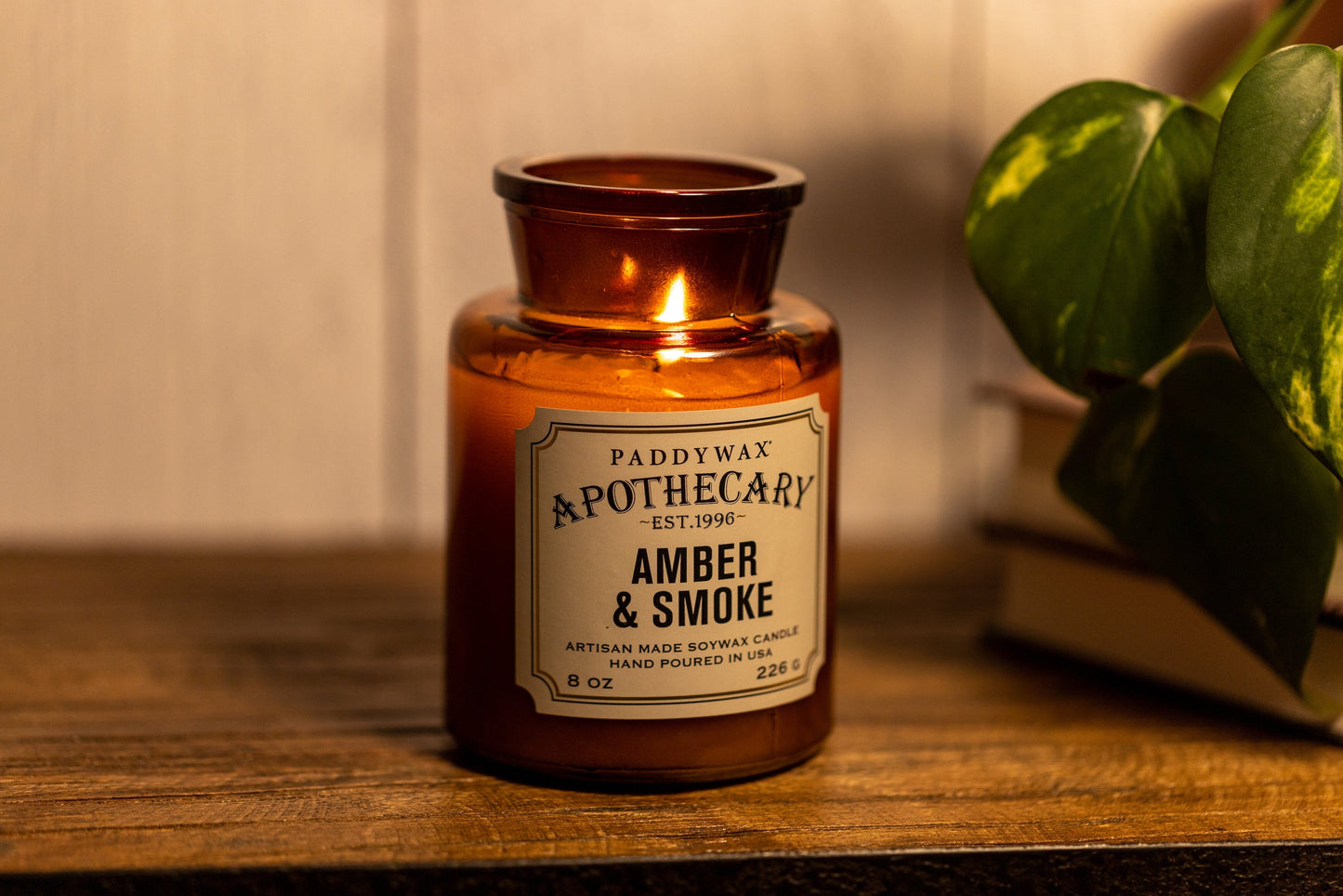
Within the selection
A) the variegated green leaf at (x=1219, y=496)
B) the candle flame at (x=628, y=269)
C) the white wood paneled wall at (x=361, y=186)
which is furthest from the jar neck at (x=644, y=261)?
the white wood paneled wall at (x=361, y=186)

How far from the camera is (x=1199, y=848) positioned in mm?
506

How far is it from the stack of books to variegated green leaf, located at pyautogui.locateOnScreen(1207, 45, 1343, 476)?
0.51ft

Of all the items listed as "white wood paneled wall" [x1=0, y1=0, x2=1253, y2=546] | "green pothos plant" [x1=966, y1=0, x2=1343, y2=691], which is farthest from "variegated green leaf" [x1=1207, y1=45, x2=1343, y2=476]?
"white wood paneled wall" [x1=0, y1=0, x2=1253, y2=546]

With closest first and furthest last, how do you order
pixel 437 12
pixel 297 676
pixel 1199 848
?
1. pixel 1199 848
2. pixel 297 676
3. pixel 437 12

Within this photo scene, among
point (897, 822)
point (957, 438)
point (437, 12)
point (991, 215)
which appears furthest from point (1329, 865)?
point (437, 12)

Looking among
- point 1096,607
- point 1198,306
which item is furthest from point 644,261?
point 1096,607

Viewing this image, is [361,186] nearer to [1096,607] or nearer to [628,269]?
[628,269]

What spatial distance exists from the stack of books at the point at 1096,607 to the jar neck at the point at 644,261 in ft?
0.71

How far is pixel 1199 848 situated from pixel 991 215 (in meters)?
0.25

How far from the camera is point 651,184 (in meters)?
0.61

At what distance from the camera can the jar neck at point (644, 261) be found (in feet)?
1.72

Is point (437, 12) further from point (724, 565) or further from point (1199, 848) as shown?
point (1199, 848)

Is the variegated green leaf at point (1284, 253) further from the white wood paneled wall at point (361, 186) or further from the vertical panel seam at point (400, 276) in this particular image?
the vertical panel seam at point (400, 276)

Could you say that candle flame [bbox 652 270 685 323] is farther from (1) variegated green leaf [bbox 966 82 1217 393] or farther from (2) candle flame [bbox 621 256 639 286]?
(1) variegated green leaf [bbox 966 82 1217 393]
